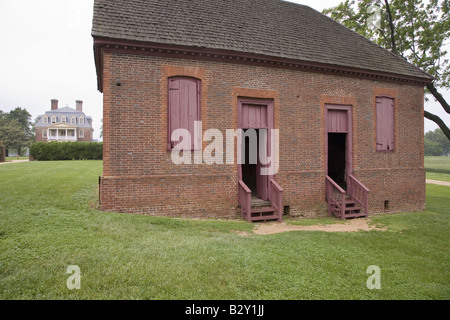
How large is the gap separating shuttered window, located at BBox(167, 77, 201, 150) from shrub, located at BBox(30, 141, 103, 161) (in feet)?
85.8

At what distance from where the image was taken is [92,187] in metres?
10.6

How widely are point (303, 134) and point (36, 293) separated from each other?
8903 mm

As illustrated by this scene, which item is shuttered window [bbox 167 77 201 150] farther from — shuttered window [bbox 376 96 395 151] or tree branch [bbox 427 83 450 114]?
tree branch [bbox 427 83 450 114]

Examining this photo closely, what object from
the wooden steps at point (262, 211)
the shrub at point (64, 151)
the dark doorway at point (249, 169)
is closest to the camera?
the wooden steps at point (262, 211)

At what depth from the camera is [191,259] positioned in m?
4.62

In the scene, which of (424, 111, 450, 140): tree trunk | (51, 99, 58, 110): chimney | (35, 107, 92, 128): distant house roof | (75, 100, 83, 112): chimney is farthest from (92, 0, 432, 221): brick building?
(51, 99, 58, 110): chimney

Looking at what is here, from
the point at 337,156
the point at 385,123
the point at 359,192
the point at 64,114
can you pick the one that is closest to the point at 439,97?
the point at 385,123

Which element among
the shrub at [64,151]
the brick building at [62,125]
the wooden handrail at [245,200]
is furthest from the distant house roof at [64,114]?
the wooden handrail at [245,200]

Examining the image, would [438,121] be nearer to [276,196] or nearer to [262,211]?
[276,196]

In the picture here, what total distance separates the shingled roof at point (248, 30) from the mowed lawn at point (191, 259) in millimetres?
5283

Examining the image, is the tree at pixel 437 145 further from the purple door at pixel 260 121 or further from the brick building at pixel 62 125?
the purple door at pixel 260 121

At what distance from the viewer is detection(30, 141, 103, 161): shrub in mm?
28438

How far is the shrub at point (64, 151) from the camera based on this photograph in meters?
28.4

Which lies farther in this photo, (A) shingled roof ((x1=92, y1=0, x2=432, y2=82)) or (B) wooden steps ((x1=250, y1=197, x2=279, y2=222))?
(B) wooden steps ((x1=250, y1=197, x2=279, y2=222))
